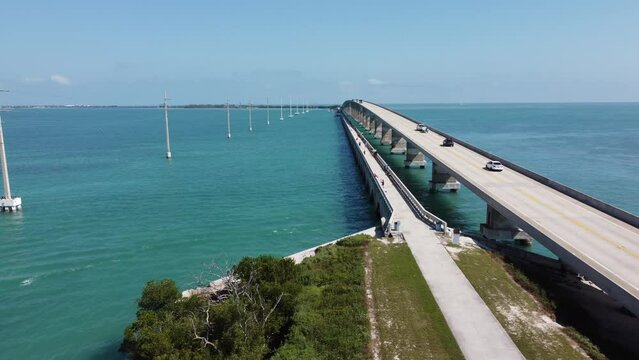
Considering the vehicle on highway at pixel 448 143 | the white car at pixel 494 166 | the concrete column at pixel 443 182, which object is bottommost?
the concrete column at pixel 443 182

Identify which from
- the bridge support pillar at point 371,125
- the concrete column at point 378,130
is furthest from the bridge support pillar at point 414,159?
the bridge support pillar at point 371,125

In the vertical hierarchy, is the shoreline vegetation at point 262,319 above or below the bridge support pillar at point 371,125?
below

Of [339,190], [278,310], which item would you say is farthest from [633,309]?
[339,190]

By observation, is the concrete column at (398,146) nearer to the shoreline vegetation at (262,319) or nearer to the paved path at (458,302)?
the paved path at (458,302)

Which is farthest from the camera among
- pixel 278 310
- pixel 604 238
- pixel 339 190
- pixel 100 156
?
pixel 100 156

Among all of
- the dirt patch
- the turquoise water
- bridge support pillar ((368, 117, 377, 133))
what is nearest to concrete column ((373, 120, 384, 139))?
bridge support pillar ((368, 117, 377, 133))

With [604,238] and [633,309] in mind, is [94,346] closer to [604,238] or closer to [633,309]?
[633,309]

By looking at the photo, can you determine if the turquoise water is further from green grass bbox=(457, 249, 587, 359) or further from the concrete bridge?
green grass bbox=(457, 249, 587, 359)
